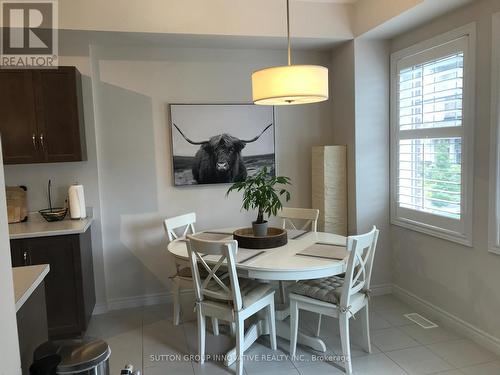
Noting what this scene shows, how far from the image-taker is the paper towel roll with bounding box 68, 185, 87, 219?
3350 mm

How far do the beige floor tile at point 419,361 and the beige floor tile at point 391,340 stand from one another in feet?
0.19

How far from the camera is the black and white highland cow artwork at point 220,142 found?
12.7 feet

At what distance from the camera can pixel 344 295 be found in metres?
2.53

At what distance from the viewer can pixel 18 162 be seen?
3.23m

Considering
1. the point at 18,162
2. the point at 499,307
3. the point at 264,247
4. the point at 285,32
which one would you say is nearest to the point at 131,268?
the point at 18,162

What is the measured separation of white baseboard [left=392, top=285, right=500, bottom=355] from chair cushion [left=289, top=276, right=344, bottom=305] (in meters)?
1.09

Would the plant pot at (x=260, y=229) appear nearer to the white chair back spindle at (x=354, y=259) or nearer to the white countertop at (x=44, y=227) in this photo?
the white chair back spindle at (x=354, y=259)

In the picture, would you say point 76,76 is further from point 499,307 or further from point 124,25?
point 499,307

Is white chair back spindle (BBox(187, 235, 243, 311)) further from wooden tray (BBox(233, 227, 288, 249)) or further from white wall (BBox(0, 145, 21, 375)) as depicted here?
white wall (BBox(0, 145, 21, 375))

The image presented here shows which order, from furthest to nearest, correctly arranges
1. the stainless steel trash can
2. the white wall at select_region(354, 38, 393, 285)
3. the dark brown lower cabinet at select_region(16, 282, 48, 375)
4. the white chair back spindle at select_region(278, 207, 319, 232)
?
the white wall at select_region(354, 38, 393, 285), the white chair back spindle at select_region(278, 207, 319, 232), the dark brown lower cabinet at select_region(16, 282, 48, 375), the stainless steel trash can

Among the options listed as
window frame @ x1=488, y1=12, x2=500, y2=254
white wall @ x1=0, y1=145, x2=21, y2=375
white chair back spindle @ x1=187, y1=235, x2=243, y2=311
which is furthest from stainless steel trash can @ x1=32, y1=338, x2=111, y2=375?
window frame @ x1=488, y1=12, x2=500, y2=254

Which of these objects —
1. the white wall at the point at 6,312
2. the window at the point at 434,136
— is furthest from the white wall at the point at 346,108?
the white wall at the point at 6,312

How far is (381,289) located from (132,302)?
2.50 metres

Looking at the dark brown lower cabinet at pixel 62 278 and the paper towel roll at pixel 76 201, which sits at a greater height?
the paper towel roll at pixel 76 201
